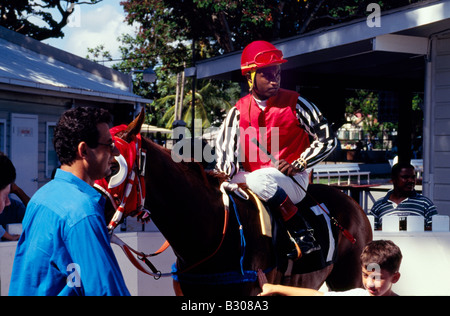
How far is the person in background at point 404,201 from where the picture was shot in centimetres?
582

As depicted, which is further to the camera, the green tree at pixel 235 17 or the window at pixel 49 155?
the green tree at pixel 235 17

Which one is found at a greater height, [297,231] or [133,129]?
[133,129]

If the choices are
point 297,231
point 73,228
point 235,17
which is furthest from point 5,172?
point 235,17

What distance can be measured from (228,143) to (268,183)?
67cm

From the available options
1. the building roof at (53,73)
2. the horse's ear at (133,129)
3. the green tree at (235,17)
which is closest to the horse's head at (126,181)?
the horse's ear at (133,129)

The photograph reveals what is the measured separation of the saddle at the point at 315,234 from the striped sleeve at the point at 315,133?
38 centimetres

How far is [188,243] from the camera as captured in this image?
10.7ft

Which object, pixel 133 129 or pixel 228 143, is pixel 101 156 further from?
pixel 228 143

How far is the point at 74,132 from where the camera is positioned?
2.06m

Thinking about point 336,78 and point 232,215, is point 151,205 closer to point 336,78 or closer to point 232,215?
point 232,215

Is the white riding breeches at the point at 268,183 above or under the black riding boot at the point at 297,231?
above

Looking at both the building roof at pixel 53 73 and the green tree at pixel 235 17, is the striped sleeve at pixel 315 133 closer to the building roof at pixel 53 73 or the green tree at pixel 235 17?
the building roof at pixel 53 73
